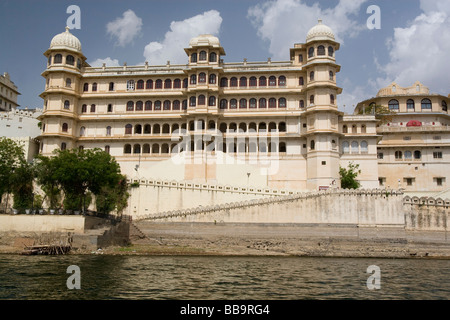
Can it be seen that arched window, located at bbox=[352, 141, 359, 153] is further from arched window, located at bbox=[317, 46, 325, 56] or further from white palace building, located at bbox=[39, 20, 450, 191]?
arched window, located at bbox=[317, 46, 325, 56]

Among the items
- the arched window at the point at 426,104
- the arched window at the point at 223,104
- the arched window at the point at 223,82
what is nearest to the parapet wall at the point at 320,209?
the arched window at the point at 223,104

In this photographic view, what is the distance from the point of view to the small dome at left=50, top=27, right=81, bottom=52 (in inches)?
2443

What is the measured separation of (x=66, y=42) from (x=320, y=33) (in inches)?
1444

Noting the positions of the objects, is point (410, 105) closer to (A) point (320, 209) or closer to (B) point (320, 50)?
(B) point (320, 50)

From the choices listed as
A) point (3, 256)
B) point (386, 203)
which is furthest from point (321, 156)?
point (3, 256)

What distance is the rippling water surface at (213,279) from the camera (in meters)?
21.6

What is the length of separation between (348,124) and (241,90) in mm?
16169

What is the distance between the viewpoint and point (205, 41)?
60.2 metres

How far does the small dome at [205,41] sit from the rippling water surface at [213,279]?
1339 inches

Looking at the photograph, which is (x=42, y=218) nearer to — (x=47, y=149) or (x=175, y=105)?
(x=47, y=149)

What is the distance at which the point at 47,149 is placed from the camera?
198 ft

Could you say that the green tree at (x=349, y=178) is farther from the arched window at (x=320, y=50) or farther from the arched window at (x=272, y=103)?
the arched window at (x=320, y=50)

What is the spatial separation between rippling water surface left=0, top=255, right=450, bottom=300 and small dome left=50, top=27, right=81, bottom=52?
116 feet

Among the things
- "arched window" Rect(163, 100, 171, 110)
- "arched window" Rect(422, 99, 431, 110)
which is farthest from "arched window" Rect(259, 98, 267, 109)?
"arched window" Rect(422, 99, 431, 110)
